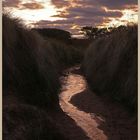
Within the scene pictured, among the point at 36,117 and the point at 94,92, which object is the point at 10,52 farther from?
the point at 94,92

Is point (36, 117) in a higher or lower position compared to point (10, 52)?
lower

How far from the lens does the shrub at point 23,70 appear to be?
8664 mm

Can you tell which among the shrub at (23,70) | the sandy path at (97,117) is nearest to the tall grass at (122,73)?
the sandy path at (97,117)

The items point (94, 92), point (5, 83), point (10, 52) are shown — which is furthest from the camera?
point (94, 92)

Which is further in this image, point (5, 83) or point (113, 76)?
point (113, 76)

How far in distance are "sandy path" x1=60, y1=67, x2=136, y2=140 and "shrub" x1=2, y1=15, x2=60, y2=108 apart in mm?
867

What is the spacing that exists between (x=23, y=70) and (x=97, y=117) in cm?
221

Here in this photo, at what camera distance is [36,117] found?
686cm

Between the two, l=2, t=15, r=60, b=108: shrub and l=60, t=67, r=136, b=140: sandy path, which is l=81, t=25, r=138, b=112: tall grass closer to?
l=60, t=67, r=136, b=140: sandy path

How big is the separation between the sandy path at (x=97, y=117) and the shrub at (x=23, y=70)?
867mm

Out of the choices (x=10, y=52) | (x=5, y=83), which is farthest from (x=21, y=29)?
(x=5, y=83)

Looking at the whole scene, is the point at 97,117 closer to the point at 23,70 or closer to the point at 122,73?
the point at 23,70

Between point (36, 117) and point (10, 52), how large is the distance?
8.44 ft

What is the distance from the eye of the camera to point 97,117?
10078mm
